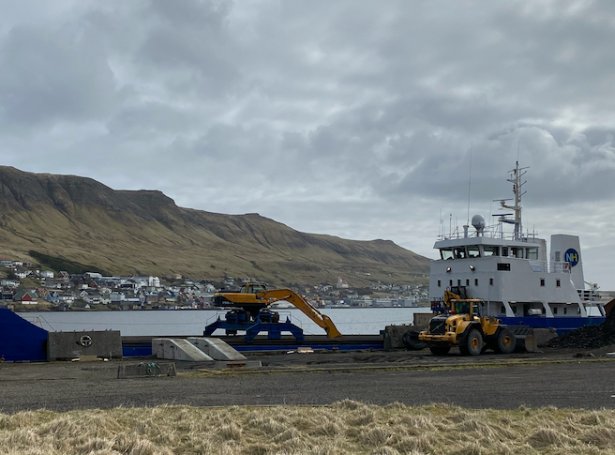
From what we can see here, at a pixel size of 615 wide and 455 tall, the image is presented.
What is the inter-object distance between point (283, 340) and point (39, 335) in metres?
13.0

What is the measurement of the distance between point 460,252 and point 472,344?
12.8 meters

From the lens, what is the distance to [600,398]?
14.5 meters

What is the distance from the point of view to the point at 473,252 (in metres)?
39.6

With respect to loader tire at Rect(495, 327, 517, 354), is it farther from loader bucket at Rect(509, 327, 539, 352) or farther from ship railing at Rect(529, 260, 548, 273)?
ship railing at Rect(529, 260, 548, 273)

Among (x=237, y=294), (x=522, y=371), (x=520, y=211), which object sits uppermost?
(x=520, y=211)

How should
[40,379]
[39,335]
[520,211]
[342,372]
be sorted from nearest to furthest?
[40,379]
[342,372]
[39,335]
[520,211]

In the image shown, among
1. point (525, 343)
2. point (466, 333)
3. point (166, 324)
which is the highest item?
point (466, 333)

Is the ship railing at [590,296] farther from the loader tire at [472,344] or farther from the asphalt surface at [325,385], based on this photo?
the asphalt surface at [325,385]

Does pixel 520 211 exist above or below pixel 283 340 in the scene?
above

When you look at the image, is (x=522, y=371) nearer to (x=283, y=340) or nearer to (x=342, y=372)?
(x=342, y=372)

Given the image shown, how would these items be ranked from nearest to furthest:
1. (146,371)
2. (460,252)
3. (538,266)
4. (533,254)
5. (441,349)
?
(146,371) → (441,349) → (460,252) → (538,266) → (533,254)

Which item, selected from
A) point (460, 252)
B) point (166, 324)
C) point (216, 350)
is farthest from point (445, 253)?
point (166, 324)

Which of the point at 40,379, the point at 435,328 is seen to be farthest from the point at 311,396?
the point at 435,328

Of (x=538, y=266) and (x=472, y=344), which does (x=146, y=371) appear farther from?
(x=538, y=266)
